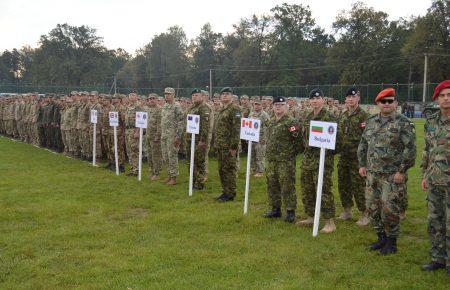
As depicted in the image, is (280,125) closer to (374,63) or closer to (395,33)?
(374,63)

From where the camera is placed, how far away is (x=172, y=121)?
1079cm

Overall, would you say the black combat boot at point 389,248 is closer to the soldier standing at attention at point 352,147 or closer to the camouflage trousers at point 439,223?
the camouflage trousers at point 439,223

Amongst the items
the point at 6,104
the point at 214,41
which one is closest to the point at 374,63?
the point at 214,41

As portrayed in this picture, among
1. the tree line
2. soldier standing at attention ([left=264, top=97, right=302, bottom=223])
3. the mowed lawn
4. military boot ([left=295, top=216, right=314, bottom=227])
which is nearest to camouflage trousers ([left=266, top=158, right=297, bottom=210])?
soldier standing at attention ([left=264, top=97, right=302, bottom=223])

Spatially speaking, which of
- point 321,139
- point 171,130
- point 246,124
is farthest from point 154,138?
point 321,139

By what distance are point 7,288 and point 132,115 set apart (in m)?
7.30

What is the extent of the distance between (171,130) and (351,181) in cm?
488

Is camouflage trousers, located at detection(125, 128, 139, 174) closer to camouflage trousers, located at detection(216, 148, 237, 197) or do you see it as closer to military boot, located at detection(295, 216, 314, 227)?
camouflage trousers, located at detection(216, 148, 237, 197)

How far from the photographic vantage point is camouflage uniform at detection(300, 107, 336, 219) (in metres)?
6.68

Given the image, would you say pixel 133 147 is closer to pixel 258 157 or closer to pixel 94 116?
pixel 94 116

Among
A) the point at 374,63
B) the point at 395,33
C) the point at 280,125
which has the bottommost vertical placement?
the point at 280,125

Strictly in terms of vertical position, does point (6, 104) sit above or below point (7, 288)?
above

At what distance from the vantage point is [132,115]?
38.9 feet

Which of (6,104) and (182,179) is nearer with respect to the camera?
(182,179)
